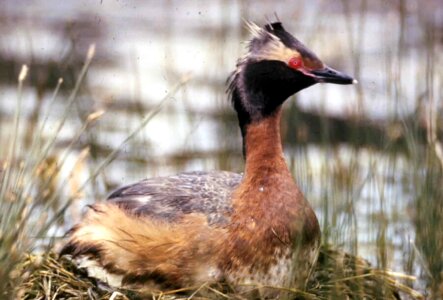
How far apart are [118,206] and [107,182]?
1905 mm

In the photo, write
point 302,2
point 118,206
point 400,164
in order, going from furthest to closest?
point 302,2, point 400,164, point 118,206

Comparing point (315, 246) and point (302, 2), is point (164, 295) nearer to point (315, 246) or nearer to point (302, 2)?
point (315, 246)

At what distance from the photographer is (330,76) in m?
7.33

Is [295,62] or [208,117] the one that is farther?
[208,117]

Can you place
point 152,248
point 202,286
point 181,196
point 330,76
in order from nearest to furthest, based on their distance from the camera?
point 202,286 → point 152,248 → point 330,76 → point 181,196

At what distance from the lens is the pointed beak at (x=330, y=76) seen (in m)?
7.29

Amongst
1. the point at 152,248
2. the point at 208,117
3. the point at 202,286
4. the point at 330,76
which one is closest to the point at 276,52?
the point at 330,76

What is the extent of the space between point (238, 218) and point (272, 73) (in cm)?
90

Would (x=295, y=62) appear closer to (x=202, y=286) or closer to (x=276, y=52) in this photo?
(x=276, y=52)

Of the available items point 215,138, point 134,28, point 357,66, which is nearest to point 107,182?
point 215,138

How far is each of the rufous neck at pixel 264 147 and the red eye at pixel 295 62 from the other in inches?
11.8

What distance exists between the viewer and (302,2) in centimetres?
1387

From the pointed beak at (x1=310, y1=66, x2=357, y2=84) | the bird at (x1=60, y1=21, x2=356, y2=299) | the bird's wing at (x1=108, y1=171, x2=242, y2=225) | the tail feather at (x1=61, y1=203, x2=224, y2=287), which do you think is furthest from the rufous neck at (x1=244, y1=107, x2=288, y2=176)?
the tail feather at (x1=61, y1=203, x2=224, y2=287)

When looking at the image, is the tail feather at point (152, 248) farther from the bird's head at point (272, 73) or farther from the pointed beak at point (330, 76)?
the pointed beak at point (330, 76)
